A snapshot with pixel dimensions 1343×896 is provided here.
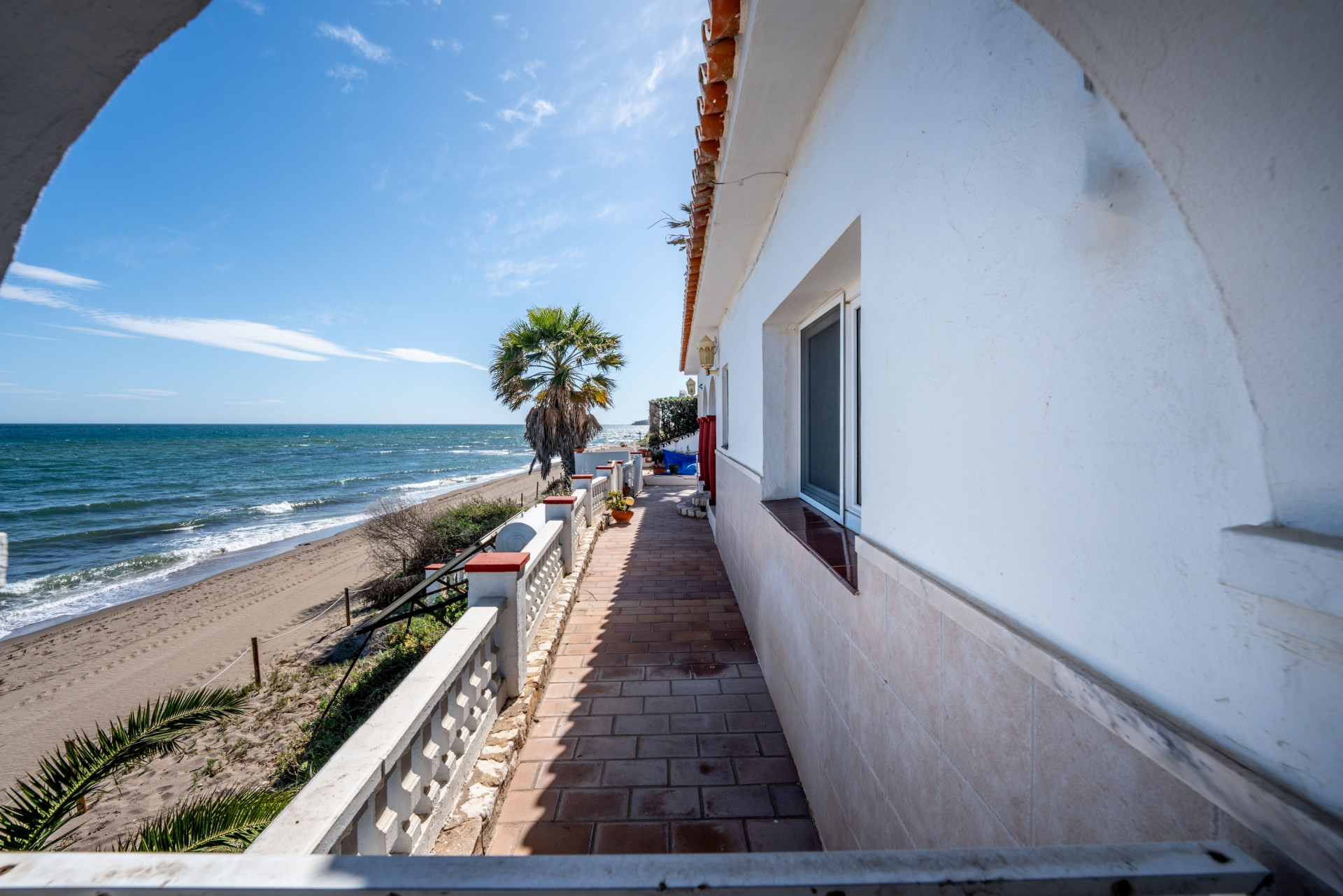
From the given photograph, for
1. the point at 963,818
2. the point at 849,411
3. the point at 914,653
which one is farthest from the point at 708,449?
the point at 963,818

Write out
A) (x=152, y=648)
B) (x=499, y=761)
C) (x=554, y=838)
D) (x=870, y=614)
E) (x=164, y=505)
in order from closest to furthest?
1. (x=870, y=614)
2. (x=554, y=838)
3. (x=499, y=761)
4. (x=152, y=648)
5. (x=164, y=505)

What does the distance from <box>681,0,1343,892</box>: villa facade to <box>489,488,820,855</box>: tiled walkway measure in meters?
0.78

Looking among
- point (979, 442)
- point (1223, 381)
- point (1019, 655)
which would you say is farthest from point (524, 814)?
point (1223, 381)

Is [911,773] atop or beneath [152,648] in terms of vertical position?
atop

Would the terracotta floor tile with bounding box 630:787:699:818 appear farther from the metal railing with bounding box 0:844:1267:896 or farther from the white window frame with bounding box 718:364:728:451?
the white window frame with bounding box 718:364:728:451

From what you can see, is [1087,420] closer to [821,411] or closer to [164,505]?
[821,411]

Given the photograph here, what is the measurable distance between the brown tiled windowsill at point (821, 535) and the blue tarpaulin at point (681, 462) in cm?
1395

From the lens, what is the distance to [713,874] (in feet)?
2.12

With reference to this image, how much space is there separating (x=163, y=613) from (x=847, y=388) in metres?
14.5

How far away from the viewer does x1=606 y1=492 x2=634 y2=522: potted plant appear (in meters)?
10.6

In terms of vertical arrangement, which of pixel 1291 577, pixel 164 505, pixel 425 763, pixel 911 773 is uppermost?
pixel 1291 577

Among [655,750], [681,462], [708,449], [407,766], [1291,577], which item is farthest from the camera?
[681,462]

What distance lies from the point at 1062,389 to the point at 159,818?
12.0 ft

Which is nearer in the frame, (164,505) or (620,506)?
(620,506)
